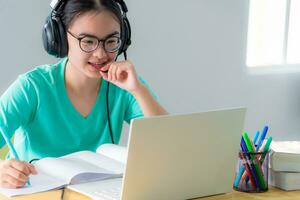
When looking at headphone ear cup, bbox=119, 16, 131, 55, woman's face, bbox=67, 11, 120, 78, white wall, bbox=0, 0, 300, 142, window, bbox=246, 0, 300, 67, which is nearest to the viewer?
woman's face, bbox=67, 11, 120, 78

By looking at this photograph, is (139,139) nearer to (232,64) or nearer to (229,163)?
(229,163)

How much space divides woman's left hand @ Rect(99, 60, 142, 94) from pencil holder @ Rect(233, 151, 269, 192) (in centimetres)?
48

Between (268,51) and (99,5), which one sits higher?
(99,5)

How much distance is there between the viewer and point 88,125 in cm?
182

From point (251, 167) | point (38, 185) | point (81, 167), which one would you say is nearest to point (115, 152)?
point (81, 167)

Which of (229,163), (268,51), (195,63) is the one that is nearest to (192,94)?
(195,63)

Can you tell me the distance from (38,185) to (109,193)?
0.18 m

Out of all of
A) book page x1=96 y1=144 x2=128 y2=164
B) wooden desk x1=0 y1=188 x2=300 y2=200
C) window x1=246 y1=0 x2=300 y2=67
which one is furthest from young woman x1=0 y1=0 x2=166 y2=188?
window x1=246 y1=0 x2=300 y2=67

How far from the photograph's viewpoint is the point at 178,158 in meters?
1.23

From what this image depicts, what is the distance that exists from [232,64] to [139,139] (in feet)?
7.72

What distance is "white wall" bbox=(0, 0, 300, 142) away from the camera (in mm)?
2514

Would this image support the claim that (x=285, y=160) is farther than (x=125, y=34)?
No

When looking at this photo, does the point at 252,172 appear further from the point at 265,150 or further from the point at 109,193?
the point at 109,193

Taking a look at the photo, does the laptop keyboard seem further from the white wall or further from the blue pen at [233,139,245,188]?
the white wall
